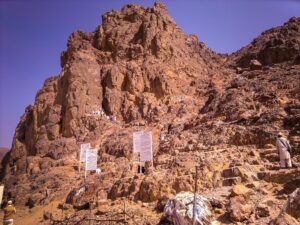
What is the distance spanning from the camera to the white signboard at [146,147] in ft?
43.2

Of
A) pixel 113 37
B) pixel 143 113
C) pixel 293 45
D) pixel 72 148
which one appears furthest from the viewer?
pixel 113 37

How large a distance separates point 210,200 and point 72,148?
64.6ft

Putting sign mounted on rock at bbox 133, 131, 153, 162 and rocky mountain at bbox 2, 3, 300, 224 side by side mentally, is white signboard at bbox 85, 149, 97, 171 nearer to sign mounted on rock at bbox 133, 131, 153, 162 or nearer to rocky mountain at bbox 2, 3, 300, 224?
rocky mountain at bbox 2, 3, 300, 224

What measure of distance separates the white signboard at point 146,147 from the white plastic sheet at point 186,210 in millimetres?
4724

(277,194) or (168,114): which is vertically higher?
(168,114)

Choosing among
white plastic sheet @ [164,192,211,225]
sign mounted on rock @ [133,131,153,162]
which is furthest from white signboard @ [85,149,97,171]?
white plastic sheet @ [164,192,211,225]

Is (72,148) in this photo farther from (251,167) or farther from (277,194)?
(277,194)

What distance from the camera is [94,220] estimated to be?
34.7ft

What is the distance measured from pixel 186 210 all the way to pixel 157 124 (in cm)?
1962

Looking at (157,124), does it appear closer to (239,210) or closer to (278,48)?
(278,48)

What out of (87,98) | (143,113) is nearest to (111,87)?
(87,98)

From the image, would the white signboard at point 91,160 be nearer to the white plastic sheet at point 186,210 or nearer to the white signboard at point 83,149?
the white signboard at point 83,149

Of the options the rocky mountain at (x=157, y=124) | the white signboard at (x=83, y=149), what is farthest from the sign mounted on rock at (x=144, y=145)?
the white signboard at (x=83, y=149)

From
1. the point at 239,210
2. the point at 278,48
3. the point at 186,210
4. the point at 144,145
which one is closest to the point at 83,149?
the point at 144,145
